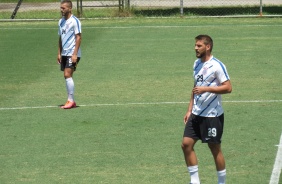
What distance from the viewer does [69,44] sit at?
1666cm

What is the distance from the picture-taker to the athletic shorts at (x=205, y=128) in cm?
1086

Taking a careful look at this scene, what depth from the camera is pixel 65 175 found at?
11.9 m

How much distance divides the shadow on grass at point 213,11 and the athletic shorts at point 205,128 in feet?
71.5

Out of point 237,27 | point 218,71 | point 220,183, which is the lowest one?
point 237,27

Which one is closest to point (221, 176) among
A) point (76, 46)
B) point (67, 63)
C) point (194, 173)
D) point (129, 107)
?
point (194, 173)

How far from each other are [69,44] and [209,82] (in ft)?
20.1

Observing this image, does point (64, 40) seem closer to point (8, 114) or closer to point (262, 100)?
point (8, 114)

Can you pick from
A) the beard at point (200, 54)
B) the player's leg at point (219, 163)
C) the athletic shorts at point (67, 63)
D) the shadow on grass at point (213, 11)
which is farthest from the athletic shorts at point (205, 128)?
the shadow on grass at point (213, 11)

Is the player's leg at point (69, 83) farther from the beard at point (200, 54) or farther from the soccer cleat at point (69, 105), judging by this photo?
the beard at point (200, 54)

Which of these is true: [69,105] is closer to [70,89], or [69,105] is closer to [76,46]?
[70,89]

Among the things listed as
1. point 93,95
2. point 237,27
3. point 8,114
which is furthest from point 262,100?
point 237,27

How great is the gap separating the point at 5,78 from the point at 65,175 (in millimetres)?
8392

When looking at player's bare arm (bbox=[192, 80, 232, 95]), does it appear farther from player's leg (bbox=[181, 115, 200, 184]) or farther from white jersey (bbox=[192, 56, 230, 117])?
player's leg (bbox=[181, 115, 200, 184])

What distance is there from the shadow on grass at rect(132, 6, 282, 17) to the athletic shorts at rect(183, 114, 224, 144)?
21790 millimetres
